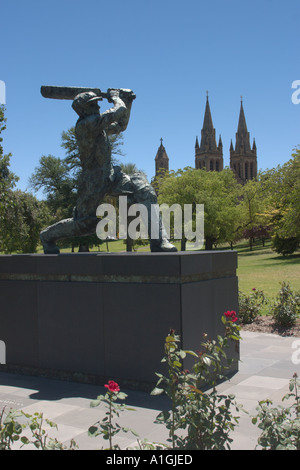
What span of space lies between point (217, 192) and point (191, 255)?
42117 millimetres

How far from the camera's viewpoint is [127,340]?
5496 millimetres

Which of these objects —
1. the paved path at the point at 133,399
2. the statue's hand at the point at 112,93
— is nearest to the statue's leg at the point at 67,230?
the statue's hand at the point at 112,93

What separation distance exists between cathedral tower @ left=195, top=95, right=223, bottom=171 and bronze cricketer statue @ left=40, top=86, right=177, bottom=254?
119 metres

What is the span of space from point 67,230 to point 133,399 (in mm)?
2748

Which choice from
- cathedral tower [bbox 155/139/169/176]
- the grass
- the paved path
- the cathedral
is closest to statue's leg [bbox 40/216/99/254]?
the paved path

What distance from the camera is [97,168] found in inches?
257

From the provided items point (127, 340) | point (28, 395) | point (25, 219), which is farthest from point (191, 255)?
point (25, 219)

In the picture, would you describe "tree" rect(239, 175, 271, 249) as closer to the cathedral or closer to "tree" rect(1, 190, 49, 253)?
"tree" rect(1, 190, 49, 253)

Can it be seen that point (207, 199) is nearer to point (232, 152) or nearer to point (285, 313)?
point (285, 313)

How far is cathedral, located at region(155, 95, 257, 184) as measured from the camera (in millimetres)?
124600

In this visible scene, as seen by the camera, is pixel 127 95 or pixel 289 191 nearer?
pixel 127 95

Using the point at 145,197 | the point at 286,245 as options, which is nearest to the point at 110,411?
the point at 145,197
